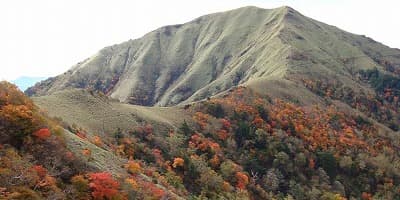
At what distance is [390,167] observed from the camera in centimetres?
19062

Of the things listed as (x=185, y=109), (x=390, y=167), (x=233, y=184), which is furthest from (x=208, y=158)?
(x=390, y=167)

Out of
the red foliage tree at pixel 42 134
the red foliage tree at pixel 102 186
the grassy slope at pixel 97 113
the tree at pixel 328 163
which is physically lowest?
the tree at pixel 328 163

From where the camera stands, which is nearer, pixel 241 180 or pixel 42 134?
pixel 42 134

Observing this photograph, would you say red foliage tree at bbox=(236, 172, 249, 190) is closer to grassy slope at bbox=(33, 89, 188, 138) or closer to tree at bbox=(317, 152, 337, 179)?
grassy slope at bbox=(33, 89, 188, 138)

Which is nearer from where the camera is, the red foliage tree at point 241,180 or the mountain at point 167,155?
the mountain at point 167,155

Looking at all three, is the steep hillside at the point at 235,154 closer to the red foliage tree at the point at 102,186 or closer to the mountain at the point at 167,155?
the mountain at the point at 167,155

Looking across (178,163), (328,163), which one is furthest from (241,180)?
(328,163)

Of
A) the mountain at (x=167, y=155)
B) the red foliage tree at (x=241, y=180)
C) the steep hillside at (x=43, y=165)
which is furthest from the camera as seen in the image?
the red foliage tree at (x=241, y=180)

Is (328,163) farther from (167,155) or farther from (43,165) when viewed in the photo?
(43,165)

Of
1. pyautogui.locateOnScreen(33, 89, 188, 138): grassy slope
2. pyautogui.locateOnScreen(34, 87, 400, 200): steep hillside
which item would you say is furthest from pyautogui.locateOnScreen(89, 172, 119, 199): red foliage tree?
pyautogui.locateOnScreen(33, 89, 188, 138): grassy slope

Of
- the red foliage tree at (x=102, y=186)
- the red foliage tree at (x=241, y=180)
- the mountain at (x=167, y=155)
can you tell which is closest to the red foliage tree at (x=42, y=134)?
the mountain at (x=167, y=155)

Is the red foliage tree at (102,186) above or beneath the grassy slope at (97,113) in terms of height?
above

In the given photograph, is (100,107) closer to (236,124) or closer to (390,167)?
(236,124)

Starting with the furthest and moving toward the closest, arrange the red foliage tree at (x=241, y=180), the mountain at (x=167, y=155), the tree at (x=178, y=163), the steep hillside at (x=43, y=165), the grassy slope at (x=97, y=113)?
the red foliage tree at (x=241, y=180) → the grassy slope at (x=97, y=113) → the tree at (x=178, y=163) → the mountain at (x=167, y=155) → the steep hillside at (x=43, y=165)
